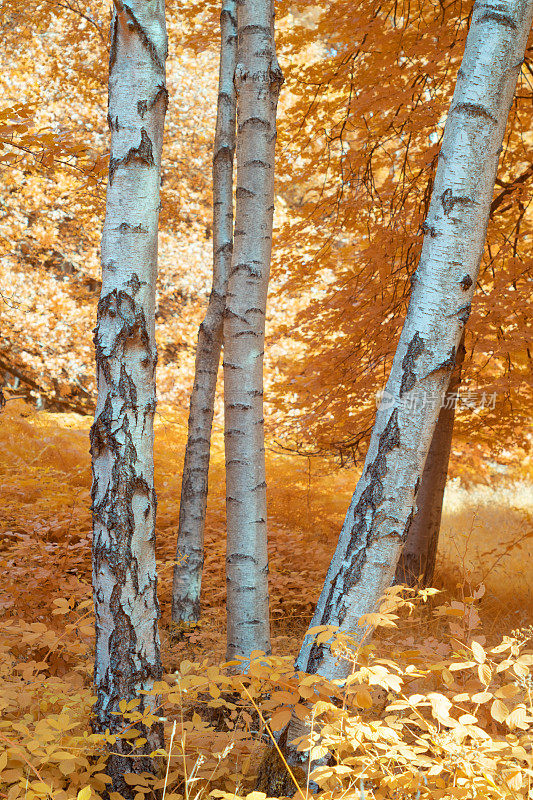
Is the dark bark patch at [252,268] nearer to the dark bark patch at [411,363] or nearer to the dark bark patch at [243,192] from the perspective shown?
the dark bark patch at [243,192]

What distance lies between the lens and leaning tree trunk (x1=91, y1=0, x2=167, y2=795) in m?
1.69

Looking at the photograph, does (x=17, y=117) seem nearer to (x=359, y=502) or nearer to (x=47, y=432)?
(x=359, y=502)

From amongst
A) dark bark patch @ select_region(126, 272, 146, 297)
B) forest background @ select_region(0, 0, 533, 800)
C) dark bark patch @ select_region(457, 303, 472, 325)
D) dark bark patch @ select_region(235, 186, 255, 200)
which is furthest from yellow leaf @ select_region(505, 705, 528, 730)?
dark bark patch @ select_region(235, 186, 255, 200)

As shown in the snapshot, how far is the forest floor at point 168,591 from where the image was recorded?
1.58 metres

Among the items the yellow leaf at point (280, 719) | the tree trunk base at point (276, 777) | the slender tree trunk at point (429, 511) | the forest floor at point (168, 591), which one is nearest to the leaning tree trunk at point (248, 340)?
the forest floor at point (168, 591)

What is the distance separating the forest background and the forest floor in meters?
0.03

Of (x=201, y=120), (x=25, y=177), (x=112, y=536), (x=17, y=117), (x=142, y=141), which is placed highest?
(x=201, y=120)

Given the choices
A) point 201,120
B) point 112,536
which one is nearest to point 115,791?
point 112,536

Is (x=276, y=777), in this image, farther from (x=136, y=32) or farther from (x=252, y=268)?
(x=136, y=32)

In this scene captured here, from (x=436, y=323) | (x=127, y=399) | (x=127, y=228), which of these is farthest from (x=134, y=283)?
(x=436, y=323)

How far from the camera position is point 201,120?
9.66m

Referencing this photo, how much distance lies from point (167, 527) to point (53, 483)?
3.76 ft

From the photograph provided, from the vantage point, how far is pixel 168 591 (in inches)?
174

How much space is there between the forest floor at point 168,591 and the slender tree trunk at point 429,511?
20 cm
